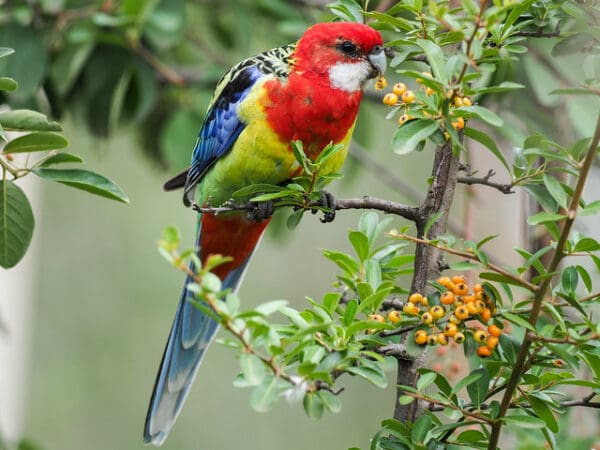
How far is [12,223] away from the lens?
1.55 m

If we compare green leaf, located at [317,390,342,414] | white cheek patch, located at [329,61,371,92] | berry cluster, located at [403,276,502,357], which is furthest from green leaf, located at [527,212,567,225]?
white cheek patch, located at [329,61,371,92]

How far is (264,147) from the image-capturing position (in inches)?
80.9

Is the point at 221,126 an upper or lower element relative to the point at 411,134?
lower

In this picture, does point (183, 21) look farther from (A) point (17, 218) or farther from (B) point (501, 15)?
(B) point (501, 15)

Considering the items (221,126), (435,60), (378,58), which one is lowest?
(221,126)

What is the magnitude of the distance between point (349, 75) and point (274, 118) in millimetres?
219

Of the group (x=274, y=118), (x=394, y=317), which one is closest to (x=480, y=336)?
(x=394, y=317)

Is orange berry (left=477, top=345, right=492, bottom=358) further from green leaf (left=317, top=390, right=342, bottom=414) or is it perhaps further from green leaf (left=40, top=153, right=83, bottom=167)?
green leaf (left=40, top=153, right=83, bottom=167)

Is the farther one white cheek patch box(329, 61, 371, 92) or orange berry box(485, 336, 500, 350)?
white cheek patch box(329, 61, 371, 92)

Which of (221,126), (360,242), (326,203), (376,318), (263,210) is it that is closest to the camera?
(376,318)

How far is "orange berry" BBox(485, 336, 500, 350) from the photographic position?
4.06ft

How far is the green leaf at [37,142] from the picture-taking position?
150 cm

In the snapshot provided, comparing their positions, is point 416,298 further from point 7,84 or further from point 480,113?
point 7,84

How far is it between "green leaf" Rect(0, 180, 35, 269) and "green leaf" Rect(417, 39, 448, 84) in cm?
80
